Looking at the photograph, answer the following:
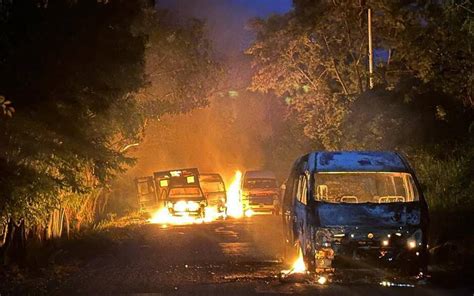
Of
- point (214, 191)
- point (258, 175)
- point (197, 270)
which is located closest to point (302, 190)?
point (197, 270)

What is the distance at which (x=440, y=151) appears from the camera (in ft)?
70.7

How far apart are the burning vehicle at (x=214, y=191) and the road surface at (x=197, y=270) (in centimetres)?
935

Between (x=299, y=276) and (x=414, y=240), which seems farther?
(x=299, y=276)

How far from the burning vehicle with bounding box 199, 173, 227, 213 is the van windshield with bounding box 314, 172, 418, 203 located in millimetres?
17091

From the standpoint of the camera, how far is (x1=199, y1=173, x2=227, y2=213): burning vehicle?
32.5m

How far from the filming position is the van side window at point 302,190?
1280cm

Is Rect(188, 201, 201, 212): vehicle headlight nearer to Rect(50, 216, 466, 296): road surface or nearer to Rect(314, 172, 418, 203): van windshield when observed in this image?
Rect(50, 216, 466, 296): road surface

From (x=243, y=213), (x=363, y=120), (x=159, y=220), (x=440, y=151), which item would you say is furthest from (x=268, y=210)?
(x=440, y=151)

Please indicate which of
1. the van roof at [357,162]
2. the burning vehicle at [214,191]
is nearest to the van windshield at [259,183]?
the burning vehicle at [214,191]

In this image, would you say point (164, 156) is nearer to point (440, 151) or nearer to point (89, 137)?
point (440, 151)

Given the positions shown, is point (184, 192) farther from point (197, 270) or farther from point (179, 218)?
point (197, 270)

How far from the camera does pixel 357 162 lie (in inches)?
513

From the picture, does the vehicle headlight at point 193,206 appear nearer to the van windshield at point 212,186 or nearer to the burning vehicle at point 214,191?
the burning vehicle at point 214,191

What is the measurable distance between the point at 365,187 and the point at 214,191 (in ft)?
64.1
